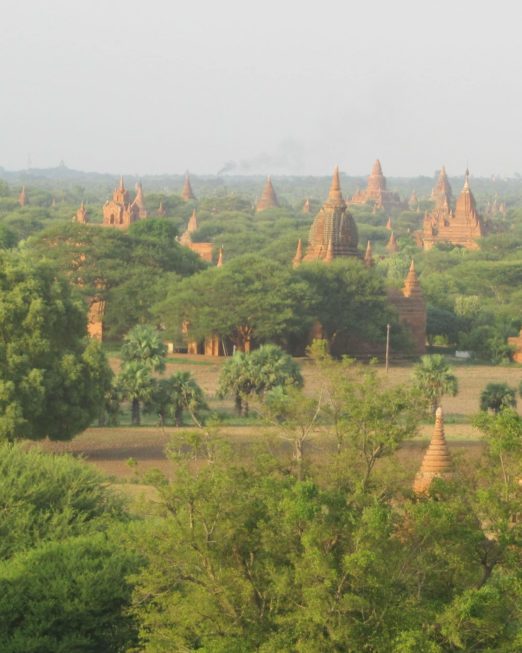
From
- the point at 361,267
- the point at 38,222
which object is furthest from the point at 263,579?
the point at 38,222

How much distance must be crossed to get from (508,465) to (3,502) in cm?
844

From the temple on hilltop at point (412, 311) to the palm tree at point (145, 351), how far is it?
66.2 feet

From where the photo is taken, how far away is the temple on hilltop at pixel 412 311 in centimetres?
6366

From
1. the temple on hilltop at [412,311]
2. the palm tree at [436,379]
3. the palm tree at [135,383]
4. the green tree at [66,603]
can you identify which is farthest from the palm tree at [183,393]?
the temple on hilltop at [412,311]

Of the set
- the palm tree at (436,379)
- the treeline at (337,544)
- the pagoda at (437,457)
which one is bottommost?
the palm tree at (436,379)

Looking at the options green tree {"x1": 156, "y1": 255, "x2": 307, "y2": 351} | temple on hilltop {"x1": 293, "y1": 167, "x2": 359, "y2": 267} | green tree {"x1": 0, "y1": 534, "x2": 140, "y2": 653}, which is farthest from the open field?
temple on hilltop {"x1": 293, "y1": 167, "x2": 359, "y2": 267}

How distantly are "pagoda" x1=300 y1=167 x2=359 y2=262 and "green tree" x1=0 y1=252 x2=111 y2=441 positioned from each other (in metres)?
31.4

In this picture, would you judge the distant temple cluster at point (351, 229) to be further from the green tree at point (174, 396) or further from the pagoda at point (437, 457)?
the pagoda at point (437, 457)

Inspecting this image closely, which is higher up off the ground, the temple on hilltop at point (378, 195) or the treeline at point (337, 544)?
the treeline at point (337, 544)

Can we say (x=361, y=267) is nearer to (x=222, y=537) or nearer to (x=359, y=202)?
(x=222, y=537)

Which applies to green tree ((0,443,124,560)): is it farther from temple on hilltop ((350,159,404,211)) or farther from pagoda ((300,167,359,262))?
temple on hilltop ((350,159,404,211))

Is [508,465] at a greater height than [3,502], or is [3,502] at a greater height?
[508,465]

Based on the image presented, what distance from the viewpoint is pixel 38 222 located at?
12350 centimetres

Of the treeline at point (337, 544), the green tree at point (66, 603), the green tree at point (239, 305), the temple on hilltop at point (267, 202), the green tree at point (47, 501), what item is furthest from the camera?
the temple on hilltop at point (267, 202)
